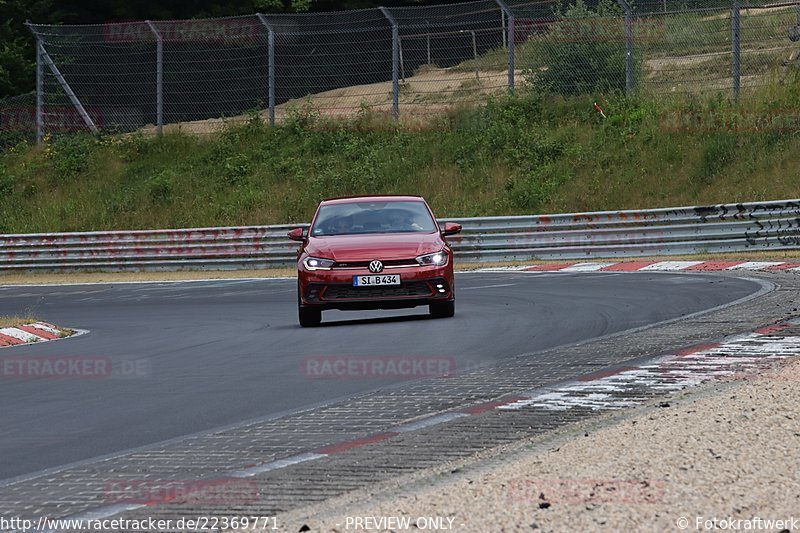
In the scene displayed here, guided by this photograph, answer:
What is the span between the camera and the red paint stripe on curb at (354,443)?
24.1 feet

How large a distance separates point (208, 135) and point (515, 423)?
102 feet

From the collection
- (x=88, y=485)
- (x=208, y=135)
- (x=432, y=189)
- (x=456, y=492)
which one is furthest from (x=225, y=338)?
(x=208, y=135)

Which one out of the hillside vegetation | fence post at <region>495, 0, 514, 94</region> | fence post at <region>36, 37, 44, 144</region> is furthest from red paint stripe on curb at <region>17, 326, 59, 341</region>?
fence post at <region>36, 37, 44, 144</region>

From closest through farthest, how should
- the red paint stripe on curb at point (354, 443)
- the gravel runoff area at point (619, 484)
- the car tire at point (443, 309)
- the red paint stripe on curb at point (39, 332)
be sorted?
the gravel runoff area at point (619, 484), the red paint stripe on curb at point (354, 443), the car tire at point (443, 309), the red paint stripe on curb at point (39, 332)

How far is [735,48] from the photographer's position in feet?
99.9

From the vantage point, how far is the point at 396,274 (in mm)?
14617

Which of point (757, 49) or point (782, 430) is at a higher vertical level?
point (757, 49)

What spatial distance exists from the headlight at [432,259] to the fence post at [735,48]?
16861 millimetres

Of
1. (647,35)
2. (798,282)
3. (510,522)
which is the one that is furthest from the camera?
(647,35)

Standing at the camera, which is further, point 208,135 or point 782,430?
point 208,135

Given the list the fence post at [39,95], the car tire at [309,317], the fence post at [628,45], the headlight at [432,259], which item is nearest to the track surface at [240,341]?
the car tire at [309,317]

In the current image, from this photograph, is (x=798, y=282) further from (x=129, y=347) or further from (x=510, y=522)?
(x=510, y=522)

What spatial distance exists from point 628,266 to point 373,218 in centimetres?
888

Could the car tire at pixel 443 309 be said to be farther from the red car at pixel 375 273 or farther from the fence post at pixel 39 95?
the fence post at pixel 39 95
